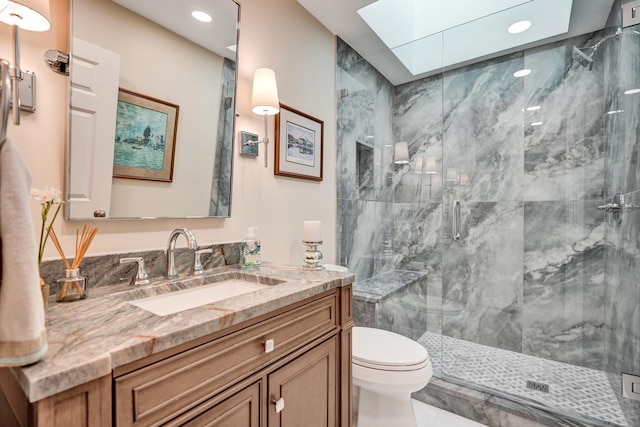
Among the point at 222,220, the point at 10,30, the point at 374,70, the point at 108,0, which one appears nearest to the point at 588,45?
the point at 374,70

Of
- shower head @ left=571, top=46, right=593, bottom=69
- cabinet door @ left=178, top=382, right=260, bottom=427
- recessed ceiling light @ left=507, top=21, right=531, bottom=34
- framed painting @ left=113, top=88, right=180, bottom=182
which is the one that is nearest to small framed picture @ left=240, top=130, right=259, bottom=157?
framed painting @ left=113, top=88, right=180, bottom=182

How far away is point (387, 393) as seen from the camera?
142 centimetres

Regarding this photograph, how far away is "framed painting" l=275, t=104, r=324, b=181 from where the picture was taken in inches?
69.7

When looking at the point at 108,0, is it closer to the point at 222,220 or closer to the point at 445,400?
the point at 222,220

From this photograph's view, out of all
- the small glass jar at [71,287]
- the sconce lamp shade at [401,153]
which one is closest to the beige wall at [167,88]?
the small glass jar at [71,287]

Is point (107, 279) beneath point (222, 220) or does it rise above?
beneath

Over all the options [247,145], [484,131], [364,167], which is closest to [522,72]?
[484,131]

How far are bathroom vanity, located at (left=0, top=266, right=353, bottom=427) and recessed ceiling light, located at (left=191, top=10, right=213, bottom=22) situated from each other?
1078mm

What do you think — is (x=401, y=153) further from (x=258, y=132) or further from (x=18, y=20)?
(x=18, y=20)

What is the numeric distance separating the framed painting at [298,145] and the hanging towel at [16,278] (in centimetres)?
127

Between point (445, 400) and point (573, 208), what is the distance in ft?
5.20

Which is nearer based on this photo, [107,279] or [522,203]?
[107,279]

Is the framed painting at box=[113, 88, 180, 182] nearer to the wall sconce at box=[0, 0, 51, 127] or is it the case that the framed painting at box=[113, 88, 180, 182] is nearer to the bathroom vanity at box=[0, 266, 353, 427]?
the wall sconce at box=[0, 0, 51, 127]

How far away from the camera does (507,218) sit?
245 centimetres
